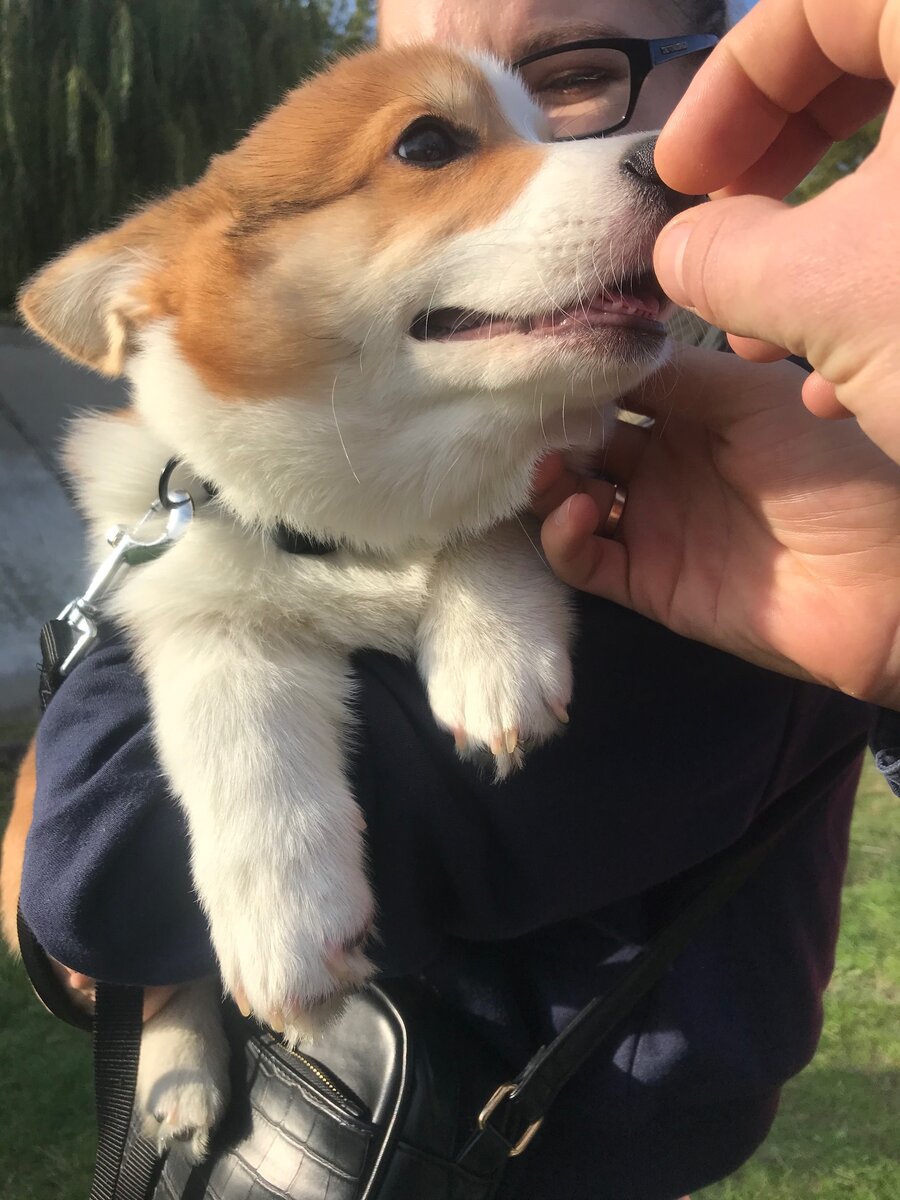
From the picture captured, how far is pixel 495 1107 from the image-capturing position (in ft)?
4.30

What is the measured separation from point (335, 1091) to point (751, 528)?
1.08 m

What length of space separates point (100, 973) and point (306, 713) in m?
0.46

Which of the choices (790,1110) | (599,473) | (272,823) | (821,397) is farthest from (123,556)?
(790,1110)

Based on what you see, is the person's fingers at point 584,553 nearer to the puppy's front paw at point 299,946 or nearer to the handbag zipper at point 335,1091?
the puppy's front paw at point 299,946

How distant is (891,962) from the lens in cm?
396

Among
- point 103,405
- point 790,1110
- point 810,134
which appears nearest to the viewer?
point 810,134

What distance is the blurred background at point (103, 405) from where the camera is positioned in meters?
3.05

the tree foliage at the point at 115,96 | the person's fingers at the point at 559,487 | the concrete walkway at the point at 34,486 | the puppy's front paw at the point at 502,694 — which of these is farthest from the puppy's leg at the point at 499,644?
the concrete walkway at the point at 34,486

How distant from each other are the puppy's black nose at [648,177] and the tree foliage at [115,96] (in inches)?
156

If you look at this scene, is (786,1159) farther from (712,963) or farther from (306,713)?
(306,713)

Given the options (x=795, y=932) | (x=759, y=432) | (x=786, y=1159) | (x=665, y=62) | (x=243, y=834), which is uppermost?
(x=665, y=62)

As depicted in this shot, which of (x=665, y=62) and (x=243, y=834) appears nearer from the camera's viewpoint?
(x=243, y=834)

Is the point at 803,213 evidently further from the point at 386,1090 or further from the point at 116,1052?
the point at 116,1052

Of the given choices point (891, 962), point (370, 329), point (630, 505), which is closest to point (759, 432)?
point (630, 505)
